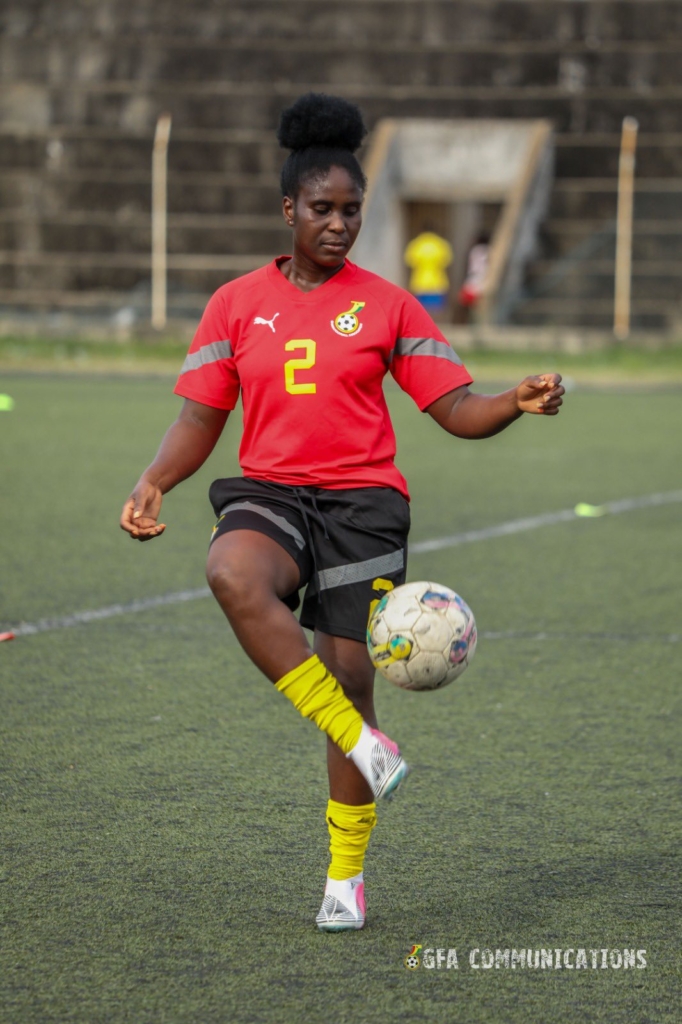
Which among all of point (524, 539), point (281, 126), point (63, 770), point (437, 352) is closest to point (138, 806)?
point (63, 770)

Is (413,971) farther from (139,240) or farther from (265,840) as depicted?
(139,240)

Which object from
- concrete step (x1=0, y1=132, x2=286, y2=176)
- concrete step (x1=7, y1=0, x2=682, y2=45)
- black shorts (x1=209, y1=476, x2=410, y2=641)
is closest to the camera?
black shorts (x1=209, y1=476, x2=410, y2=641)

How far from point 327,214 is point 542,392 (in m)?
0.63

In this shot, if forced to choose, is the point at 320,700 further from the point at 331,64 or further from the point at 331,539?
the point at 331,64

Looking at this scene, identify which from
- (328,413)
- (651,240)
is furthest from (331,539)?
(651,240)

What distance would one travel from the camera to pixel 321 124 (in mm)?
3590

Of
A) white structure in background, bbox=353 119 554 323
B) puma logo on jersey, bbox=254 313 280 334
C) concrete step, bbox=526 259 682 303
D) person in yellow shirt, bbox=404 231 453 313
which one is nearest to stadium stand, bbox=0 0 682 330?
white structure in background, bbox=353 119 554 323

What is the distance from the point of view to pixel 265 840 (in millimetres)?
4023

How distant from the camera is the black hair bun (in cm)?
359

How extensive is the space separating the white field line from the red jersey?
9.18ft

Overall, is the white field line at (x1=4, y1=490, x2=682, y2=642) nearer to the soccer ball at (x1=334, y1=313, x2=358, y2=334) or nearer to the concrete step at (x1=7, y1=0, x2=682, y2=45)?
the soccer ball at (x1=334, y1=313, x2=358, y2=334)

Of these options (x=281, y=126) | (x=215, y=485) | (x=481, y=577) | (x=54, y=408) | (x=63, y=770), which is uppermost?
(x=281, y=126)

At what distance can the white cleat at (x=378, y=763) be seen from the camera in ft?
10.6

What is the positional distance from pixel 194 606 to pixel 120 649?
2.70 ft
